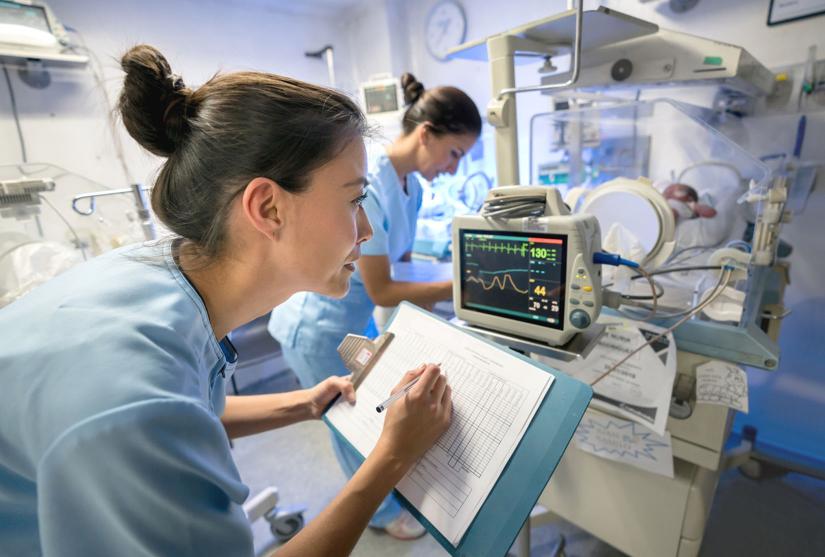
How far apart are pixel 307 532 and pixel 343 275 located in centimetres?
43

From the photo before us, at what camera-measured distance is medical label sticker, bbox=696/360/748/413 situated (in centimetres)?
82

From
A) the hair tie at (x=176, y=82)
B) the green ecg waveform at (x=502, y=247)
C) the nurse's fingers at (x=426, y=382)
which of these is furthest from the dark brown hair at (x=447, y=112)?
the nurse's fingers at (x=426, y=382)

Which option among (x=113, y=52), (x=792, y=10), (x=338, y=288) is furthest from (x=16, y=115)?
(x=792, y=10)

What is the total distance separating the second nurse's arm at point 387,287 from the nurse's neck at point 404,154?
0.37m

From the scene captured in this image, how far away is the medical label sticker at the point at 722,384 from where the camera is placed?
823mm

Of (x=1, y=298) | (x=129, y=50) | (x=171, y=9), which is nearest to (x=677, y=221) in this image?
(x=129, y=50)

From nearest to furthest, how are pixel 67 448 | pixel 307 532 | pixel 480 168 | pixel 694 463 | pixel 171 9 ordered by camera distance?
pixel 67 448 < pixel 307 532 < pixel 694 463 < pixel 171 9 < pixel 480 168

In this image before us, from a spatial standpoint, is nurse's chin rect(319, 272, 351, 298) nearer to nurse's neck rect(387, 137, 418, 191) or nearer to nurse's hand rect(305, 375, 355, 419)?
nurse's hand rect(305, 375, 355, 419)

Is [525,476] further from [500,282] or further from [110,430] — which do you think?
[110,430]

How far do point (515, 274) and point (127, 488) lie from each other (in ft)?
2.36

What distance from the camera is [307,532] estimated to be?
1.87 feet

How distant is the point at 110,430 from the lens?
418mm

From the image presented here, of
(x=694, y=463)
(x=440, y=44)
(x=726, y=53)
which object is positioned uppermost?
(x=440, y=44)

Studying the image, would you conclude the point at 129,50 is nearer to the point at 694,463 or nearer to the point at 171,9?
the point at 694,463
